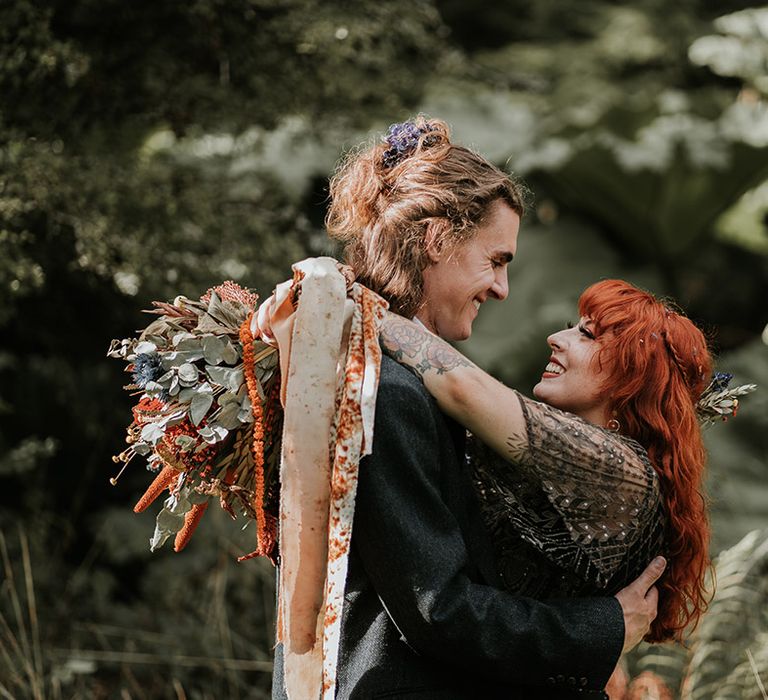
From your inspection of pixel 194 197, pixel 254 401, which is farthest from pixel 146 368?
pixel 194 197

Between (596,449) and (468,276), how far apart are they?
1.29 ft

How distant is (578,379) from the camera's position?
2.04 m

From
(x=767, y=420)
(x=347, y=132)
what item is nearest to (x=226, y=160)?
(x=347, y=132)

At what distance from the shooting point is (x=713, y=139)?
573 cm

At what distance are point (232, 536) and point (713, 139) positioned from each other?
3372 millimetres

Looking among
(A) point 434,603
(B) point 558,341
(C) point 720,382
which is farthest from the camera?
(C) point 720,382

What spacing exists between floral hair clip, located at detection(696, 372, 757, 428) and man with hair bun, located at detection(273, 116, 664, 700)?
1.33 feet

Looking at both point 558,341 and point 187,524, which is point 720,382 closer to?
point 558,341

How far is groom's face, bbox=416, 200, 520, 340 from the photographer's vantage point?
1920 millimetres

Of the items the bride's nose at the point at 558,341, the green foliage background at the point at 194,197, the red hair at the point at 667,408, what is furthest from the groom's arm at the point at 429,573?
the green foliage background at the point at 194,197

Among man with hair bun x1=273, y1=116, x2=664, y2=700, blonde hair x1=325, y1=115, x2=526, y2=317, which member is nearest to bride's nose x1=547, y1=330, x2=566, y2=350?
man with hair bun x1=273, y1=116, x2=664, y2=700

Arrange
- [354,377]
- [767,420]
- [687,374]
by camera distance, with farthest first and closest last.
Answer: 1. [767,420]
2. [687,374]
3. [354,377]

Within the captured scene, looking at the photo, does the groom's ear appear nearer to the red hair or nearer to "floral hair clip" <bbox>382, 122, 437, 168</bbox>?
"floral hair clip" <bbox>382, 122, 437, 168</bbox>

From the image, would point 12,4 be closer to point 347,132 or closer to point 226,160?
point 226,160
